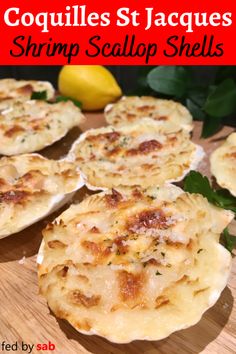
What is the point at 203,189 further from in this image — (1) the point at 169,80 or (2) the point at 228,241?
(1) the point at 169,80

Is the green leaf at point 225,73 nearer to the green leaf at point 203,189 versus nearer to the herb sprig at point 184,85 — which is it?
the herb sprig at point 184,85

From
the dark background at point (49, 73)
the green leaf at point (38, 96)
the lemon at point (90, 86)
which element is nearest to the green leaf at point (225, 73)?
the lemon at point (90, 86)

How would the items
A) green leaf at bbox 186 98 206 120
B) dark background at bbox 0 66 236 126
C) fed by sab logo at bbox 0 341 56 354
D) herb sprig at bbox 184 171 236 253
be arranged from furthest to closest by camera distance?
dark background at bbox 0 66 236 126 → green leaf at bbox 186 98 206 120 → herb sprig at bbox 184 171 236 253 → fed by sab logo at bbox 0 341 56 354

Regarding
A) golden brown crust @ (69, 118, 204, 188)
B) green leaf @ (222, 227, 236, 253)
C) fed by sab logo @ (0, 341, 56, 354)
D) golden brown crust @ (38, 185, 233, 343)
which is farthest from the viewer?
golden brown crust @ (69, 118, 204, 188)

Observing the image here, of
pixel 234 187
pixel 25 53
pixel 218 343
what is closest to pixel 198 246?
pixel 218 343

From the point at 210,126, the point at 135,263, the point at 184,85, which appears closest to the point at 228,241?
the point at 135,263

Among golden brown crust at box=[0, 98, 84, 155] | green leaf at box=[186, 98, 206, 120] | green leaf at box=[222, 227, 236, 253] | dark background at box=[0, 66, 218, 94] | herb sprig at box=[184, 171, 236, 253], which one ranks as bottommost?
dark background at box=[0, 66, 218, 94]

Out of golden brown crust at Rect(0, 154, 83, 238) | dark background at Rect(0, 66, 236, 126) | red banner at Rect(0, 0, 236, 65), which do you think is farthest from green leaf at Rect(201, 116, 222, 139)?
dark background at Rect(0, 66, 236, 126)

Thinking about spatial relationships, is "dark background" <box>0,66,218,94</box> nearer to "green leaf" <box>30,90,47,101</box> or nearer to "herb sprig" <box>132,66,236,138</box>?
"herb sprig" <box>132,66,236,138</box>
